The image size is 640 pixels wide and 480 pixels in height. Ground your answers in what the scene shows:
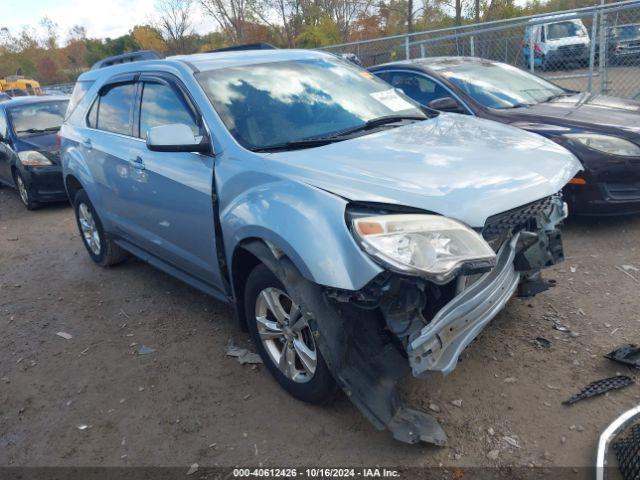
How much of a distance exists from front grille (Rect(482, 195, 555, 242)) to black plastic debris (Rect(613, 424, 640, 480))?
1069 millimetres

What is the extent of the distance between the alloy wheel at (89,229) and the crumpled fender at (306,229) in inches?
118

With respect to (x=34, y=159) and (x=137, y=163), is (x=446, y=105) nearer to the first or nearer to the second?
(x=137, y=163)

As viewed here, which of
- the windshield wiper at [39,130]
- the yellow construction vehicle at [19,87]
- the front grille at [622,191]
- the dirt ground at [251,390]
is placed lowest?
the dirt ground at [251,390]

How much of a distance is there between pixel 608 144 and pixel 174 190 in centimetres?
368

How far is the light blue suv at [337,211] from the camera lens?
7.88 ft

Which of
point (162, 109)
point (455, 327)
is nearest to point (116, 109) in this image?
point (162, 109)

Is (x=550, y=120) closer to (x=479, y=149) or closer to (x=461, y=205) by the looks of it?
(x=479, y=149)

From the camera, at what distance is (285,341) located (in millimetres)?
3043

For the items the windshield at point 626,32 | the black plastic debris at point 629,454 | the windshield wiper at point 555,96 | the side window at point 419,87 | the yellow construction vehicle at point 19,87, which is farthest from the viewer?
the yellow construction vehicle at point 19,87

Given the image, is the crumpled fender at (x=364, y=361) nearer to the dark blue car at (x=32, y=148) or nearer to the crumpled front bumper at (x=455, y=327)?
the crumpled front bumper at (x=455, y=327)

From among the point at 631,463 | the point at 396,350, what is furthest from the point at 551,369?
the point at 396,350

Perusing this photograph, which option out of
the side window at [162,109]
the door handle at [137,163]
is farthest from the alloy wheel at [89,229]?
the side window at [162,109]

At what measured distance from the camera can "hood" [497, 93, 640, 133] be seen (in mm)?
4875

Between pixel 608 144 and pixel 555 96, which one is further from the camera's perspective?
pixel 555 96
